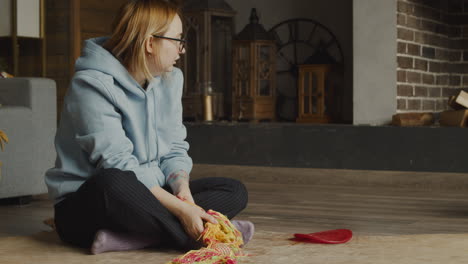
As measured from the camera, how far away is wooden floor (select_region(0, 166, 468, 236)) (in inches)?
99.7

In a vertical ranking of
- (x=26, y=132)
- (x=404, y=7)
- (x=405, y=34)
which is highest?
(x=404, y=7)

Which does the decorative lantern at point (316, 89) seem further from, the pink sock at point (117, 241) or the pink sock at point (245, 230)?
the pink sock at point (117, 241)

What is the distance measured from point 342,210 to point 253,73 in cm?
246

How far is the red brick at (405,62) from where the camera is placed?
13.3ft

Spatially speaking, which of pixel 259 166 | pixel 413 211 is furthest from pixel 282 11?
pixel 413 211

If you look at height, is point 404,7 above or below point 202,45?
above

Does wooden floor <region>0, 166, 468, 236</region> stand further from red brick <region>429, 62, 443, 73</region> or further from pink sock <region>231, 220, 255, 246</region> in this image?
red brick <region>429, 62, 443, 73</region>

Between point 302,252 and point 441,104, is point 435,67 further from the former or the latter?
point 302,252

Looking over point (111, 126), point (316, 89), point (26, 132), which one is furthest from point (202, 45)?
point (111, 126)

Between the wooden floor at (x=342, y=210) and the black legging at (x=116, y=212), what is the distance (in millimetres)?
491

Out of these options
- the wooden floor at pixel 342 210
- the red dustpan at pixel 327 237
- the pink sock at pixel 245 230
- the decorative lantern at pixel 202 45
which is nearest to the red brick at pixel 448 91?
the wooden floor at pixel 342 210

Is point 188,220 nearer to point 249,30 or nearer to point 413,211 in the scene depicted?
point 413,211

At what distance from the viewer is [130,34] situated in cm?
197

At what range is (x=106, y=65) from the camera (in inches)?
78.2
